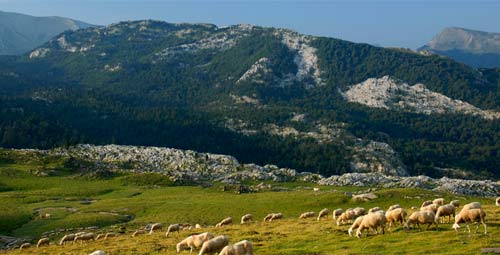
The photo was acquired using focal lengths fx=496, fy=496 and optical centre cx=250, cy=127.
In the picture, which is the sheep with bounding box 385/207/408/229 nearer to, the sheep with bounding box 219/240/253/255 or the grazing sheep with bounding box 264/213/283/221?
the sheep with bounding box 219/240/253/255

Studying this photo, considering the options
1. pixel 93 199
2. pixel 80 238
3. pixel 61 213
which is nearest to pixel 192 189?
pixel 93 199

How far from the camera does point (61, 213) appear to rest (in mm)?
80625

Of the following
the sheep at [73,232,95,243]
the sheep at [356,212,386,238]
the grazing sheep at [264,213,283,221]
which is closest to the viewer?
the sheep at [356,212,386,238]

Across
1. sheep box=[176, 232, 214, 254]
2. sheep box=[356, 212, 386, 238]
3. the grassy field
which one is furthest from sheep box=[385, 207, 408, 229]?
sheep box=[176, 232, 214, 254]

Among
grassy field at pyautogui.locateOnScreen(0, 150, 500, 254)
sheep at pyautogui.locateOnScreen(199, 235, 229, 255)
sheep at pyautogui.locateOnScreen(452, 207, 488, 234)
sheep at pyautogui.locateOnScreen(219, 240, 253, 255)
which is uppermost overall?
sheep at pyautogui.locateOnScreen(452, 207, 488, 234)

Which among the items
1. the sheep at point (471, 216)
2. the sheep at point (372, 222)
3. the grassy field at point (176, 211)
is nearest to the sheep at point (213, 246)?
the grassy field at point (176, 211)

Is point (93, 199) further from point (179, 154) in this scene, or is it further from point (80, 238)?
point (179, 154)

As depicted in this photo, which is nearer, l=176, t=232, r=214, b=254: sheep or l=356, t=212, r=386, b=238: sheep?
l=356, t=212, r=386, b=238: sheep

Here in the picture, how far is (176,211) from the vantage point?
262 feet

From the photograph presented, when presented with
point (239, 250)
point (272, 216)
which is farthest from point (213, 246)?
point (272, 216)

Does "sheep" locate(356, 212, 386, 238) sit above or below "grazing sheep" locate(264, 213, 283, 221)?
above

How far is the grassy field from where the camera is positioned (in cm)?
3591

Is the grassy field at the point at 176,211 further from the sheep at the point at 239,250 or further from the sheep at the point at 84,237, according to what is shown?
the sheep at the point at 239,250

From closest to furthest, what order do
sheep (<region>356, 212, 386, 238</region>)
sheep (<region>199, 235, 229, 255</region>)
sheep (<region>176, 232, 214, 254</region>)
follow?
sheep (<region>199, 235, 229, 255</region>), sheep (<region>356, 212, 386, 238</region>), sheep (<region>176, 232, 214, 254</region>)
